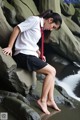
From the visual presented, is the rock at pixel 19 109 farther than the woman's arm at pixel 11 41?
No

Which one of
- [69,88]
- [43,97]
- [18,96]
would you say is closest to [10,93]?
[18,96]

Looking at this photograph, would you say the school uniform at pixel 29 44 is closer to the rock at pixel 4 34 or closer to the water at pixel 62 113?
the rock at pixel 4 34

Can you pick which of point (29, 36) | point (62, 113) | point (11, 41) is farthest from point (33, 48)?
point (62, 113)

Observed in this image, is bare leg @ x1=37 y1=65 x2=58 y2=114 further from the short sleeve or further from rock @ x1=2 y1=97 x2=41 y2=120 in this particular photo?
the short sleeve

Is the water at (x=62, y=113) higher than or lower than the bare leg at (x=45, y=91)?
lower

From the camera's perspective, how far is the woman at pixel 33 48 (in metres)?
5.90

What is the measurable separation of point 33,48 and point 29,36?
0.21 metres

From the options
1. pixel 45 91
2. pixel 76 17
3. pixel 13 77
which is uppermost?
pixel 13 77

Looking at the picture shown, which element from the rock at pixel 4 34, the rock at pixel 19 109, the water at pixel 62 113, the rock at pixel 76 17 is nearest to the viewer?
the rock at pixel 19 109

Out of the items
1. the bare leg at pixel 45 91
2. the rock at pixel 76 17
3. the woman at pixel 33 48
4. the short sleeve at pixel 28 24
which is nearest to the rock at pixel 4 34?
the woman at pixel 33 48

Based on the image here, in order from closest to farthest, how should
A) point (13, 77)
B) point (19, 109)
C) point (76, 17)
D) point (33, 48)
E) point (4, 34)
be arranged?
1. point (19, 109)
2. point (33, 48)
3. point (13, 77)
4. point (4, 34)
5. point (76, 17)

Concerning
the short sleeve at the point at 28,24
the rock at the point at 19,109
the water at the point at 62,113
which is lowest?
the water at the point at 62,113

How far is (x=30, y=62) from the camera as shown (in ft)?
19.4

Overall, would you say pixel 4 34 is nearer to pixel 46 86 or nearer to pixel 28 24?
pixel 28 24
